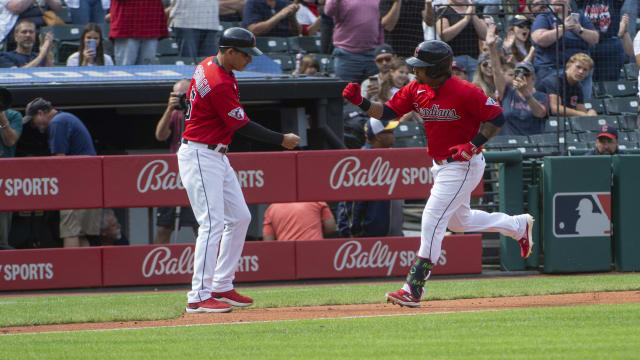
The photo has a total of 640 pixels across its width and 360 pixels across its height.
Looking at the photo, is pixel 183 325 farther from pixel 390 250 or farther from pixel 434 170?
pixel 390 250

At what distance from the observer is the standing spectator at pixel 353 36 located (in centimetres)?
1331

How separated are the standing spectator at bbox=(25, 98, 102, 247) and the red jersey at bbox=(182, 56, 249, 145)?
3294mm

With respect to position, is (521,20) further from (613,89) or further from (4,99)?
(4,99)

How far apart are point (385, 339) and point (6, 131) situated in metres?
5.72

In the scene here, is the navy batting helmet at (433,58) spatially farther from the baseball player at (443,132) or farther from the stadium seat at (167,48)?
the stadium seat at (167,48)

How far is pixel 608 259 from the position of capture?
10094mm

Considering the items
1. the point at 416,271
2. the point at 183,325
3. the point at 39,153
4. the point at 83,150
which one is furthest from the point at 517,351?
the point at 39,153

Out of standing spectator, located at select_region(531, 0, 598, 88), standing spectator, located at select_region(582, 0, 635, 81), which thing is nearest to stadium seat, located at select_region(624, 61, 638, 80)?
standing spectator, located at select_region(582, 0, 635, 81)

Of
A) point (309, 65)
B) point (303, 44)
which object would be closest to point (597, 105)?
point (309, 65)

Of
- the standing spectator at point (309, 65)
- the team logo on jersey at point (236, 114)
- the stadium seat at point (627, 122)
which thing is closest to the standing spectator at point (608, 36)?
the stadium seat at point (627, 122)

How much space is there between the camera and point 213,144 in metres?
7.15

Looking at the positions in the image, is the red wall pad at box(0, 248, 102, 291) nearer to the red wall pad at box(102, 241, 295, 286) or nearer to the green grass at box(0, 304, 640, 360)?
the red wall pad at box(102, 241, 295, 286)

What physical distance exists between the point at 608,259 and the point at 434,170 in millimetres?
3468

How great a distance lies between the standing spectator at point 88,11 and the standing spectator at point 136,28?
141 centimetres
